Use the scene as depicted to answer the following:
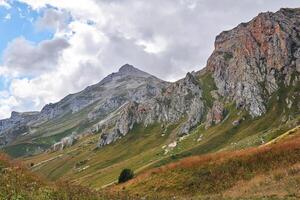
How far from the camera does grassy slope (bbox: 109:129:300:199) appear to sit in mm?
35872

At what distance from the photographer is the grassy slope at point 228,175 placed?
35872 mm

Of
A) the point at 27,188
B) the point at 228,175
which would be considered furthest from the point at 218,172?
the point at 27,188

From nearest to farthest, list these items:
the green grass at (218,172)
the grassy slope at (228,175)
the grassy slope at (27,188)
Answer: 1. the grassy slope at (27,188)
2. the grassy slope at (228,175)
3. the green grass at (218,172)

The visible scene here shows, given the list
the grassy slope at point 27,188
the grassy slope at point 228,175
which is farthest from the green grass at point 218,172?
the grassy slope at point 27,188

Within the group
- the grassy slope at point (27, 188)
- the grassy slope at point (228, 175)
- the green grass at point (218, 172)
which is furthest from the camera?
the green grass at point (218, 172)

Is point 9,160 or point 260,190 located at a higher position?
point 9,160

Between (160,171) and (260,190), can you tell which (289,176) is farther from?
(160,171)

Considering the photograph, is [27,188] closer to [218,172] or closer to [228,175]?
[228,175]

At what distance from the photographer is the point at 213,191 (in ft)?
131

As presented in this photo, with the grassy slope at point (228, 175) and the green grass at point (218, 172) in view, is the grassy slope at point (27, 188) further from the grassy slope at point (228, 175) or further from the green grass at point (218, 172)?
the green grass at point (218, 172)

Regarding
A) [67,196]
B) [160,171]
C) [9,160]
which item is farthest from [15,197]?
[160,171]

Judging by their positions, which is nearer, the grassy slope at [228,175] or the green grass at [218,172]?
the grassy slope at [228,175]

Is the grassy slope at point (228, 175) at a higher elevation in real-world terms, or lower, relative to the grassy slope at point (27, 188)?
lower

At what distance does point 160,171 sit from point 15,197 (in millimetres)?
36568
